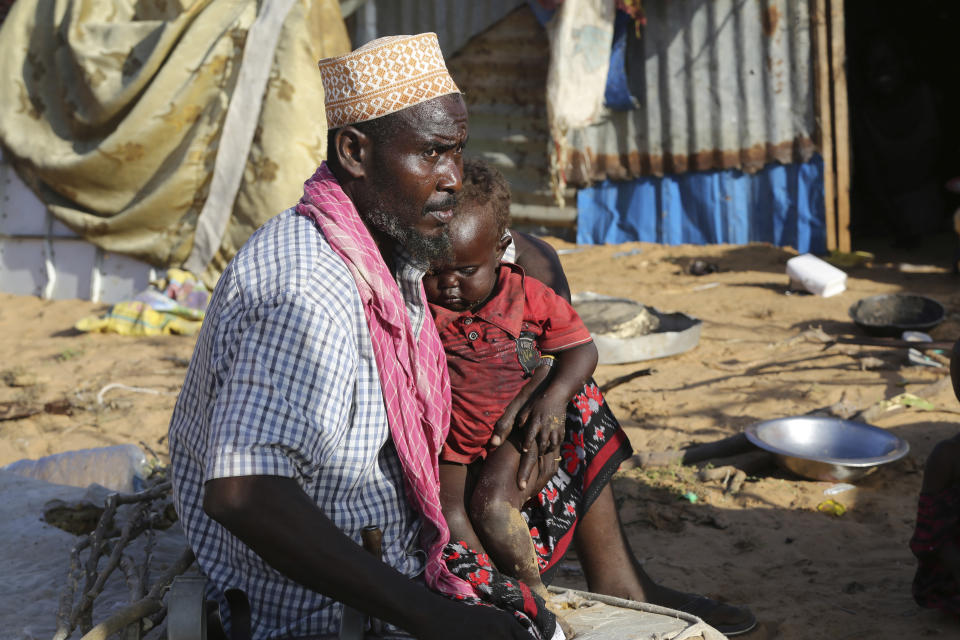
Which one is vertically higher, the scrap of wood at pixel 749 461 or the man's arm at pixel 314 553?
the man's arm at pixel 314 553

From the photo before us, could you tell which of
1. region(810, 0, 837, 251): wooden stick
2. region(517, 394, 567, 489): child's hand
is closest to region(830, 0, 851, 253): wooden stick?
region(810, 0, 837, 251): wooden stick

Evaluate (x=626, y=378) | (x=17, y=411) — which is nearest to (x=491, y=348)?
(x=626, y=378)

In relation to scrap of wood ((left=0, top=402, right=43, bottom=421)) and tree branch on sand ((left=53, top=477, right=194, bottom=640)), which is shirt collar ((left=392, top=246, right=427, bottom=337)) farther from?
scrap of wood ((left=0, top=402, right=43, bottom=421))

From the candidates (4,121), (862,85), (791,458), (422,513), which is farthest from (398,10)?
(422,513)

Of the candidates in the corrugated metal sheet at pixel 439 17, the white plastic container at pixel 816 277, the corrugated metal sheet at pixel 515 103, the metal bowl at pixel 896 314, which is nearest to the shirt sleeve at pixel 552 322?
the metal bowl at pixel 896 314

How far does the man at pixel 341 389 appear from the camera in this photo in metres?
1.58

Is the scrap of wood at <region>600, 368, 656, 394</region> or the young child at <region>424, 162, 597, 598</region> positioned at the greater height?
the young child at <region>424, 162, 597, 598</region>

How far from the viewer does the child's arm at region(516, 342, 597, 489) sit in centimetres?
228

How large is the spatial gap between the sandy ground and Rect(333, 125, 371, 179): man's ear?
1.91 metres

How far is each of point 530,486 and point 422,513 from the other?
0.46 m

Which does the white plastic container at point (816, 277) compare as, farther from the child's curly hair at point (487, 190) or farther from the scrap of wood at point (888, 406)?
the child's curly hair at point (487, 190)

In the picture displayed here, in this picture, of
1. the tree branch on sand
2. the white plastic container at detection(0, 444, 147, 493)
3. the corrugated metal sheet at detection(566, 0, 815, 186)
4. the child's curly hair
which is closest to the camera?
the tree branch on sand

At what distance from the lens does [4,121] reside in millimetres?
7672

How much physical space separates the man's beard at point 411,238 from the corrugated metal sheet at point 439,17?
292 inches
